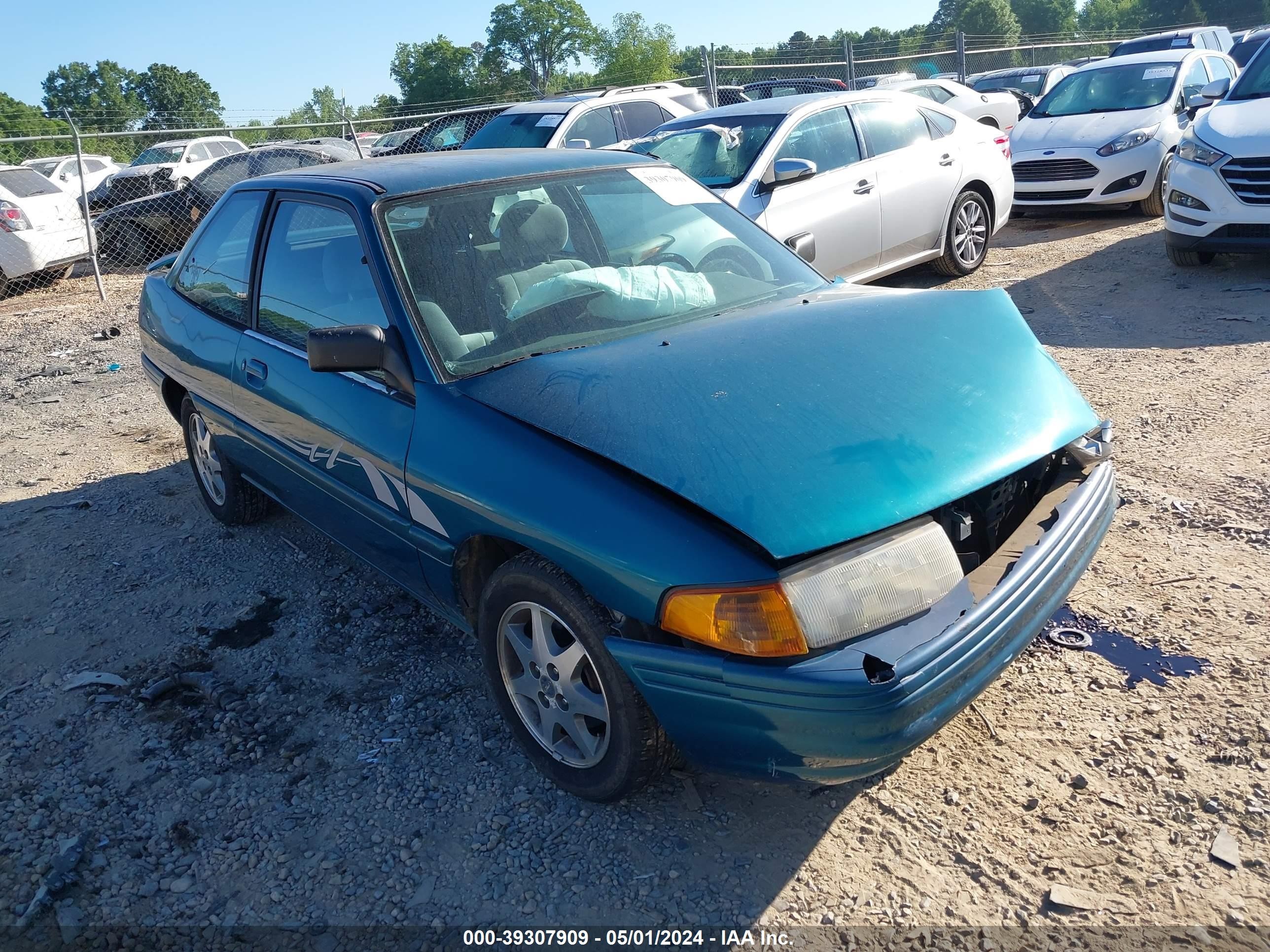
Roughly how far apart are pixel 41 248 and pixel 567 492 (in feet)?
39.9

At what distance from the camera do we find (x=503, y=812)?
8.73ft

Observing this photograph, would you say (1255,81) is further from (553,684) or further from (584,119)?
(553,684)

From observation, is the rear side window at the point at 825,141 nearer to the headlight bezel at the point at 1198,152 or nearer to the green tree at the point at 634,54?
the headlight bezel at the point at 1198,152

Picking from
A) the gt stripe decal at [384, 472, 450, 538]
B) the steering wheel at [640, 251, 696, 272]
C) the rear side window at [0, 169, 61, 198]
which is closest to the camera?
the gt stripe decal at [384, 472, 450, 538]

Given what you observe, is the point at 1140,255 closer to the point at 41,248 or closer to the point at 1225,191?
the point at 1225,191

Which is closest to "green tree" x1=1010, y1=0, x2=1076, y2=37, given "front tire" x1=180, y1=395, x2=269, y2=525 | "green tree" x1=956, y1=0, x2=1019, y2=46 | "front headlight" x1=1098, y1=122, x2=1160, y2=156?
"green tree" x1=956, y1=0, x2=1019, y2=46

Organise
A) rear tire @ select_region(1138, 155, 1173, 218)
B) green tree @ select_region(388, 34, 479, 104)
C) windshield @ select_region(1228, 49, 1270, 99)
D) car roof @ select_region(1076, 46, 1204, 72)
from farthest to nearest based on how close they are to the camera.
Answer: green tree @ select_region(388, 34, 479, 104) < car roof @ select_region(1076, 46, 1204, 72) < rear tire @ select_region(1138, 155, 1173, 218) < windshield @ select_region(1228, 49, 1270, 99)

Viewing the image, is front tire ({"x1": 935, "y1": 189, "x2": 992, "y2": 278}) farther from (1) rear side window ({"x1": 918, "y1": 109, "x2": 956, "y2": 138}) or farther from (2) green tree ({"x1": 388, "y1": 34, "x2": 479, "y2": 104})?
(2) green tree ({"x1": 388, "y1": 34, "x2": 479, "y2": 104})

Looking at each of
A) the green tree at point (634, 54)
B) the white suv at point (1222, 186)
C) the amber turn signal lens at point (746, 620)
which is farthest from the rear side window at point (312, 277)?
the green tree at point (634, 54)

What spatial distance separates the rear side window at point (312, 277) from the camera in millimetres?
3135

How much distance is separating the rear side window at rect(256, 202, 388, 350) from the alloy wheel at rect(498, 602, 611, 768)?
3.48ft

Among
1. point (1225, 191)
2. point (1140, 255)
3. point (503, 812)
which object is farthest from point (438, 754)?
point (1140, 255)

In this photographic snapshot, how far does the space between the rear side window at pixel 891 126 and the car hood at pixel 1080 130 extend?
2.93 meters

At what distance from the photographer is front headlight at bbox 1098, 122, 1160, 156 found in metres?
9.49
